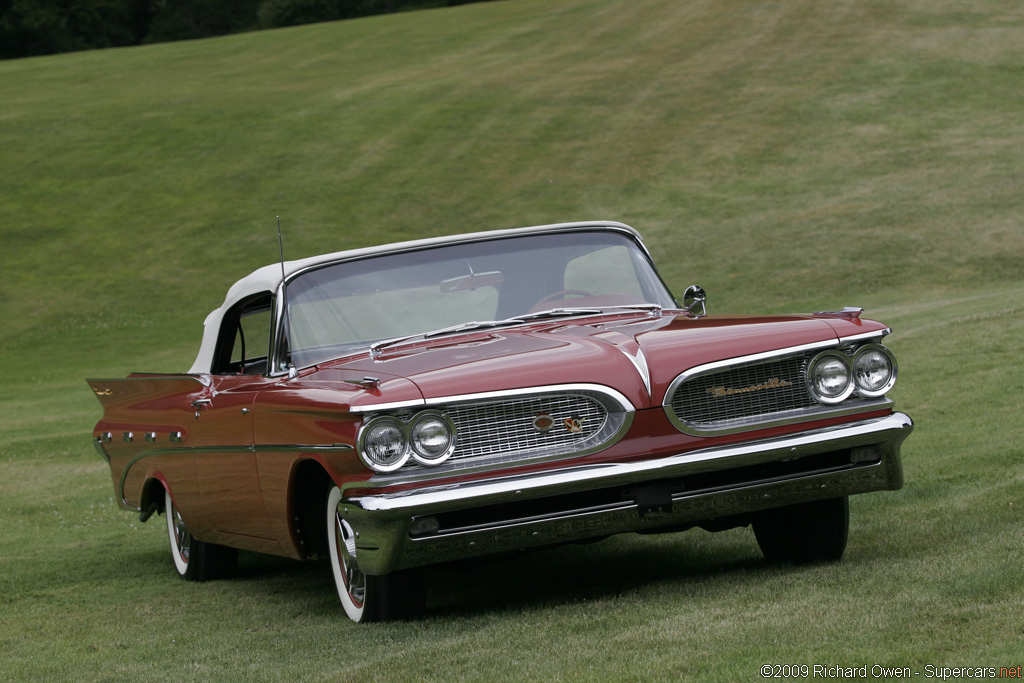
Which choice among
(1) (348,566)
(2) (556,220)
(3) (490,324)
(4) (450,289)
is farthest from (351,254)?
(2) (556,220)

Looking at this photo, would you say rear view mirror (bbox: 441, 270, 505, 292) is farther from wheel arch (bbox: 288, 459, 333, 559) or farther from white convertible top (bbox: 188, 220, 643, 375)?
wheel arch (bbox: 288, 459, 333, 559)

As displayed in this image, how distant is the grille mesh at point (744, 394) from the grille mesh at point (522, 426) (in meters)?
0.36

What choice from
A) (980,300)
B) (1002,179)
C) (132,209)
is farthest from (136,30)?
(980,300)

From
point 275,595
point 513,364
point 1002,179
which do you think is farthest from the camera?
point 1002,179

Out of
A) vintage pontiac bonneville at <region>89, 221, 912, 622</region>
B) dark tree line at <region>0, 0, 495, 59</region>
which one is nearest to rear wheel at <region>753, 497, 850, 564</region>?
vintage pontiac bonneville at <region>89, 221, 912, 622</region>

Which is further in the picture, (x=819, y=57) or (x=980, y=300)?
(x=819, y=57)

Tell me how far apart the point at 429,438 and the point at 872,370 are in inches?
72.9

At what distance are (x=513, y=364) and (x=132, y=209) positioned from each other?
2809cm

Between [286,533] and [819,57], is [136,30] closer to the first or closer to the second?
[819,57]

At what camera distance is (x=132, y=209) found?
103 feet

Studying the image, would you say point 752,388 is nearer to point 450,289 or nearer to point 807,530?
point 807,530

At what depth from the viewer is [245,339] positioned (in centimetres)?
717

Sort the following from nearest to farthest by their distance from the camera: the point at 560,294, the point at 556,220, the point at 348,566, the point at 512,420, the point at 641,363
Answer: the point at 512,420, the point at 641,363, the point at 348,566, the point at 560,294, the point at 556,220

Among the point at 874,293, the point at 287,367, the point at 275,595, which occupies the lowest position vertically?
the point at 874,293
